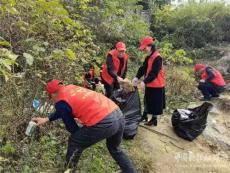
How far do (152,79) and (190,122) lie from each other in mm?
1055

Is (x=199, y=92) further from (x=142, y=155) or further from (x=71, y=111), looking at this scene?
(x=71, y=111)

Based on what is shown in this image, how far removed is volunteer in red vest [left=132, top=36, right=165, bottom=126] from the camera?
20.1 feet

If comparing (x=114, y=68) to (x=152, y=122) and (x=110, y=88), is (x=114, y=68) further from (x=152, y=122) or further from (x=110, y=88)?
(x=152, y=122)

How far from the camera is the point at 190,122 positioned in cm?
662

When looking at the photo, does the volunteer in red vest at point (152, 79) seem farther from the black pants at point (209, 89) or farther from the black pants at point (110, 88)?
the black pants at point (209, 89)

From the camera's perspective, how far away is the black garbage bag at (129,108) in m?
6.18

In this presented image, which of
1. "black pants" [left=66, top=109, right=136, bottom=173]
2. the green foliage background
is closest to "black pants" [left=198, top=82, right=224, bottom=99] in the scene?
the green foliage background

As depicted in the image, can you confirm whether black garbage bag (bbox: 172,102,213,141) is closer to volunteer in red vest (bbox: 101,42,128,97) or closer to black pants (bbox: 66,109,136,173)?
volunteer in red vest (bbox: 101,42,128,97)

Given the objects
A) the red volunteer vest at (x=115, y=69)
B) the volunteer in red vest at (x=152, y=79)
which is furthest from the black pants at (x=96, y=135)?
the red volunteer vest at (x=115, y=69)

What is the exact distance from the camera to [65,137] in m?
5.57

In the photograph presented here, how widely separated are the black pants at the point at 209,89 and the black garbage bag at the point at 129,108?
10.1ft

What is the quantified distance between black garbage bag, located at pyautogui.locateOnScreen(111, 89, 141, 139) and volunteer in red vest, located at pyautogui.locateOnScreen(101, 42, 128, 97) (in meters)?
0.29

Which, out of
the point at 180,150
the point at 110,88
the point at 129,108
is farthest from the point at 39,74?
the point at 180,150

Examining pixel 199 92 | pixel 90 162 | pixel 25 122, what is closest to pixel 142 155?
pixel 90 162
